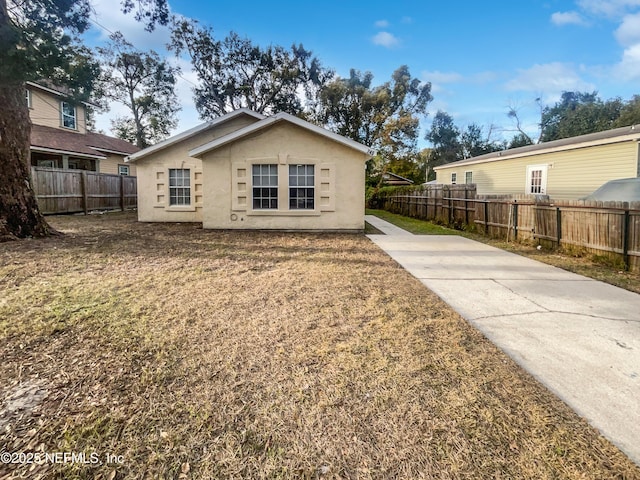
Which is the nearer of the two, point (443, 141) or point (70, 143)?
point (70, 143)

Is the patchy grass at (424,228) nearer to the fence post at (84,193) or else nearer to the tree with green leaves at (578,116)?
the fence post at (84,193)

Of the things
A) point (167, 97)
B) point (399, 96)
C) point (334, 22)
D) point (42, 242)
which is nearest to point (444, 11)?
point (334, 22)

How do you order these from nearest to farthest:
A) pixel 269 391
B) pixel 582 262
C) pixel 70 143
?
1. pixel 269 391
2. pixel 582 262
3. pixel 70 143

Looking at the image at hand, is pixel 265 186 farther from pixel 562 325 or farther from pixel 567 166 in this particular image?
pixel 567 166

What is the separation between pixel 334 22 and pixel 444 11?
555 cm

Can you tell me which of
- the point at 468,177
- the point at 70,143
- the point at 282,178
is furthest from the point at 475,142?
the point at 70,143

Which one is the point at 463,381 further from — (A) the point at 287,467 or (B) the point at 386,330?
(A) the point at 287,467

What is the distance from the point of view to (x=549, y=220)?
345 inches

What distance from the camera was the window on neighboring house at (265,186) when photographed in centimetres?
1177

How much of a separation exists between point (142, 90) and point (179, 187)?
27.0m

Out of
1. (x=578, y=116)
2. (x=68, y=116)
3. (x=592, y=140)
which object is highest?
(x=578, y=116)

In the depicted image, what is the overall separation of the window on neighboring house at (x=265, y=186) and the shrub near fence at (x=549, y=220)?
23.8 ft

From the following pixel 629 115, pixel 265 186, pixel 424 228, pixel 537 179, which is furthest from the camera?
pixel 629 115

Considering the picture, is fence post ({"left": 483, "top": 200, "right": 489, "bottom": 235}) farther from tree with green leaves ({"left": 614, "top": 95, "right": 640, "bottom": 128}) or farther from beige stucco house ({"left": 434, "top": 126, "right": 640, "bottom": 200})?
tree with green leaves ({"left": 614, "top": 95, "right": 640, "bottom": 128})
